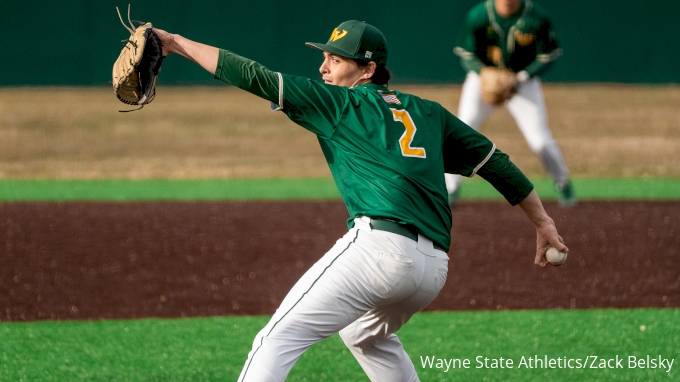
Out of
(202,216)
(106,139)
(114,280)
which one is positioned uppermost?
(114,280)

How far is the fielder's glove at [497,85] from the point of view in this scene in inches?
324

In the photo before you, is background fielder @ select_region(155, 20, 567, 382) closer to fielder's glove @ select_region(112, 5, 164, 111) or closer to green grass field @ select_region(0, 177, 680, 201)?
fielder's glove @ select_region(112, 5, 164, 111)

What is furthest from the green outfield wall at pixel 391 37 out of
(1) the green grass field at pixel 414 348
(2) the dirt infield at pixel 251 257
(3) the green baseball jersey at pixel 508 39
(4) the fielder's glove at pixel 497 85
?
(1) the green grass field at pixel 414 348

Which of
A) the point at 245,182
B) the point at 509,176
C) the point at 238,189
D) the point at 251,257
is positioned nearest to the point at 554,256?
the point at 509,176

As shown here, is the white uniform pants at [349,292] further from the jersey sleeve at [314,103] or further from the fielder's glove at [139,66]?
the fielder's glove at [139,66]

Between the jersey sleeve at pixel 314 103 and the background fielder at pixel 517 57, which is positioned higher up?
the jersey sleeve at pixel 314 103

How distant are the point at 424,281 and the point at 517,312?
2382 millimetres

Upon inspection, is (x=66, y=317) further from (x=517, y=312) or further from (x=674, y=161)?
(x=674, y=161)

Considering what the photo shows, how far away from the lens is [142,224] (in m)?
7.89

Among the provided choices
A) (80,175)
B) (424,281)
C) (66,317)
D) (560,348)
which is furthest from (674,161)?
(424,281)

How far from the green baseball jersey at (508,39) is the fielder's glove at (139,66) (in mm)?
5581

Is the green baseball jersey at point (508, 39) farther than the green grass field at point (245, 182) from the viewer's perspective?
Yes

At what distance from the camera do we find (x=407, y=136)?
10.1 feet

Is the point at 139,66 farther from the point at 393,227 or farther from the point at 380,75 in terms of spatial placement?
the point at 393,227
